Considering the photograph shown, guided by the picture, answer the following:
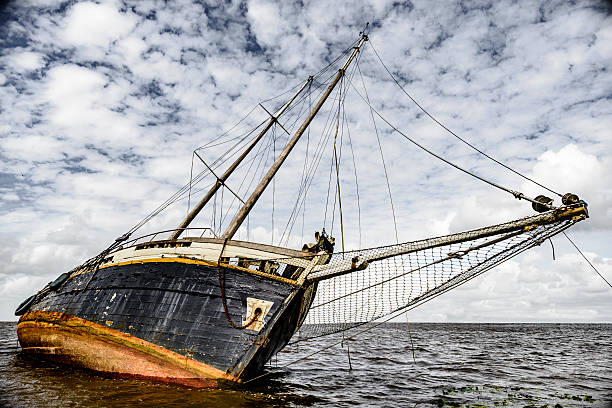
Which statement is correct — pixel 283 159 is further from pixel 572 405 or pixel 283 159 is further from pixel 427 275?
pixel 572 405

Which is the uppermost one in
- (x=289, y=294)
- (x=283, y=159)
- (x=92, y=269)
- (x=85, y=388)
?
(x=283, y=159)

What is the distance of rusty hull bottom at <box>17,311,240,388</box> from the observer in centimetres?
907

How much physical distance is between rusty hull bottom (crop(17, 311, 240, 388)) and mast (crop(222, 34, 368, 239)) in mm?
3958

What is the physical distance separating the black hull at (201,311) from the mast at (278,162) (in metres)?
2.20

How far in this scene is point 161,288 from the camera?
10.1 m

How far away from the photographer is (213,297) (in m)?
9.45

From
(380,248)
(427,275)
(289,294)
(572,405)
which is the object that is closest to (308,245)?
(289,294)

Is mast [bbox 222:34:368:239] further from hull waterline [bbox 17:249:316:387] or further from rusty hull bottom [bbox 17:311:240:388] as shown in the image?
rusty hull bottom [bbox 17:311:240:388]

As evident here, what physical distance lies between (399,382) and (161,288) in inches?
332

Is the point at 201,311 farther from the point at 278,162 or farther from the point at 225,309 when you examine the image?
the point at 278,162

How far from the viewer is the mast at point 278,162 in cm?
1239

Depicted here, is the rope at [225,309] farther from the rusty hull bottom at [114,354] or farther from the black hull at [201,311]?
the rusty hull bottom at [114,354]

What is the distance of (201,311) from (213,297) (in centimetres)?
48

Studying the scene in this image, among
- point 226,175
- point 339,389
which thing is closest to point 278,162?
point 226,175
